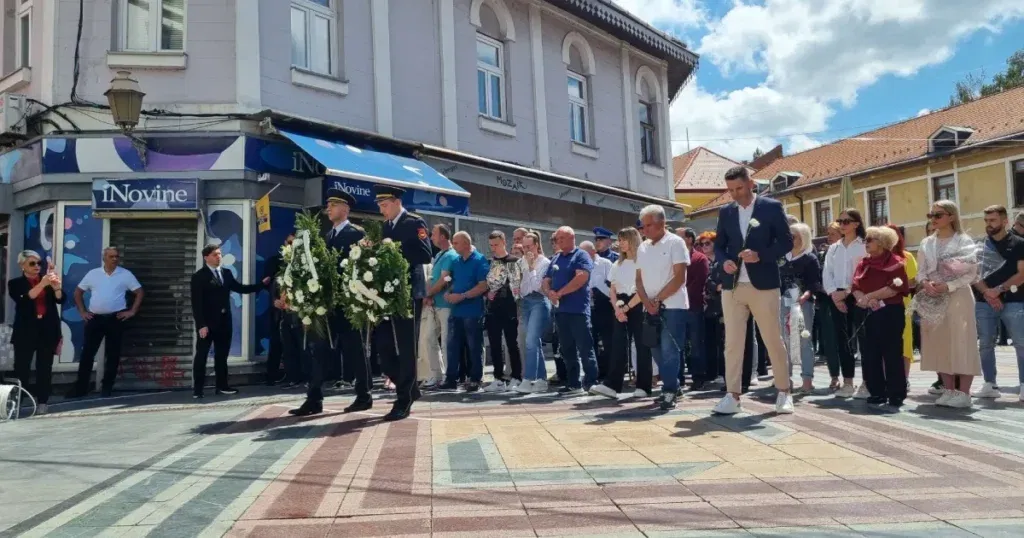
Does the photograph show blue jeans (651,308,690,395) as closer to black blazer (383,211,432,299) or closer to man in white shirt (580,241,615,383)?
man in white shirt (580,241,615,383)

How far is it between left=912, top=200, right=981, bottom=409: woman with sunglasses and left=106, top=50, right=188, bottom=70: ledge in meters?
9.79

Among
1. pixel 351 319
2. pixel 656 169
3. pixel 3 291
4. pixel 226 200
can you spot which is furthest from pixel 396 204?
pixel 656 169

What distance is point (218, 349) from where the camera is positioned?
31.9 feet

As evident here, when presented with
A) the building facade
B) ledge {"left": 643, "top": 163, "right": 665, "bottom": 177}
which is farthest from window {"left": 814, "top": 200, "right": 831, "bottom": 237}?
the building facade

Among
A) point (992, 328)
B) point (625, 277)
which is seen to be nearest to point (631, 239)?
point (625, 277)

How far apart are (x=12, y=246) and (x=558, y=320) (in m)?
8.66

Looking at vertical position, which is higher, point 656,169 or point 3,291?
point 656,169

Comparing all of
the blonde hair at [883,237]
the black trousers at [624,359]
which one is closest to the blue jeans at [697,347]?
the black trousers at [624,359]

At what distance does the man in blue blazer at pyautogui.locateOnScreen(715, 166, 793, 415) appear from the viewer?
634 centimetres

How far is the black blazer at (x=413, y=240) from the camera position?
6945mm

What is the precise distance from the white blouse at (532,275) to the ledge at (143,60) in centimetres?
591

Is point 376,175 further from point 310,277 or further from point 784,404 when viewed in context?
point 784,404

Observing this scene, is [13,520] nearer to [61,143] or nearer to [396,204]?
[396,204]

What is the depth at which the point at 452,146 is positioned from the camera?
571 inches
